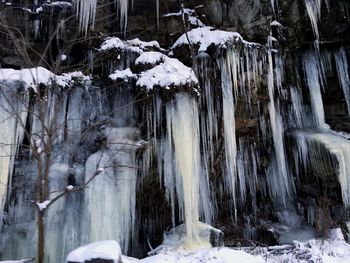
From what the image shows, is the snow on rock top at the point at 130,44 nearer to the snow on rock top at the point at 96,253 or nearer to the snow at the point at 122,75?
the snow at the point at 122,75

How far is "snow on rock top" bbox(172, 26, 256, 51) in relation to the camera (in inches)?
364

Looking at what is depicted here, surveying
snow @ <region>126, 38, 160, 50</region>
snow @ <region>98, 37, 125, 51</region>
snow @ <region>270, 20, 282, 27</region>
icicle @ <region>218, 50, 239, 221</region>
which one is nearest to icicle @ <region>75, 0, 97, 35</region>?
snow @ <region>98, 37, 125, 51</region>

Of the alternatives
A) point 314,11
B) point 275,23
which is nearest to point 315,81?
point 314,11

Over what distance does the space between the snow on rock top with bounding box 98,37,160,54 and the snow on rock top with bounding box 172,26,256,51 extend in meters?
0.53

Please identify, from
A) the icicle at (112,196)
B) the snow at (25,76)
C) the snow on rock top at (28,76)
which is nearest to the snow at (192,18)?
the icicle at (112,196)

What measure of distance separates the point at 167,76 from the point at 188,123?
1074 mm

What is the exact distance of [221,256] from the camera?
21.6 feet

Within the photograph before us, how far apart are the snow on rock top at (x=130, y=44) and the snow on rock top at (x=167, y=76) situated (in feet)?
2.61

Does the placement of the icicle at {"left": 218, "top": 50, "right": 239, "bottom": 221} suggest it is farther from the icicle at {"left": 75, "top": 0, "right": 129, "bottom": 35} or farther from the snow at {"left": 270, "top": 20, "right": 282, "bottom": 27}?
the icicle at {"left": 75, "top": 0, "right": 129, "bottom": 35}

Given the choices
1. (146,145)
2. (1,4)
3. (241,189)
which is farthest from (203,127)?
(1,4)

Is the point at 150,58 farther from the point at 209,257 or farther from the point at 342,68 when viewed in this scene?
the point at 342,68

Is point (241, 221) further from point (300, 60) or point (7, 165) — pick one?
point (7, 165)

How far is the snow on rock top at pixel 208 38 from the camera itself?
9250mm

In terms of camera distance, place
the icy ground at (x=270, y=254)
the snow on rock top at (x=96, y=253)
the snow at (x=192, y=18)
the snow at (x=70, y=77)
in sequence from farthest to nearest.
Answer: the snow at (x=192, y=18)
the snow at (x=70, y=77)
the icy ground at (x=270, y=254)
the snow on rock top at (x=96, y=253)
